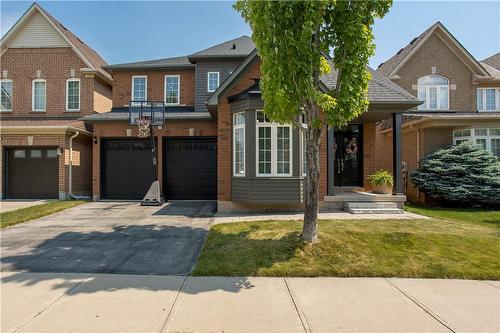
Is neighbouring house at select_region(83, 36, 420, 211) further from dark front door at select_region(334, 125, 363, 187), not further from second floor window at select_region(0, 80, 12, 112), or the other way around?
second floor window at select_region(0, 80, 12, 112)

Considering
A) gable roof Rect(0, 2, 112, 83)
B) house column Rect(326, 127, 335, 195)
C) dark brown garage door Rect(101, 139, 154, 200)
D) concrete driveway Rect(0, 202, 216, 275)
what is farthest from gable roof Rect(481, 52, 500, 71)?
gable roof Rect(0, 2, 112, 83)

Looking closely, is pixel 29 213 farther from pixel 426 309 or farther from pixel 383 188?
pixel 383 188

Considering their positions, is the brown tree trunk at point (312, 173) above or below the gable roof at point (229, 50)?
below

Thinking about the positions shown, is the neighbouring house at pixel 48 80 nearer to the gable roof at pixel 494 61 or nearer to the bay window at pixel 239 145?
the bay window at pixel 239 145

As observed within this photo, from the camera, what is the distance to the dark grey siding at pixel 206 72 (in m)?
14.1

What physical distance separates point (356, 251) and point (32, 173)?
1481 centimetres

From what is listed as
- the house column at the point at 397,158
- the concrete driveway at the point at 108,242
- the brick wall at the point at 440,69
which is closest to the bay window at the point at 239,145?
the concrete driveway at the point at 108,242

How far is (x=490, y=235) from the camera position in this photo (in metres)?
6.62

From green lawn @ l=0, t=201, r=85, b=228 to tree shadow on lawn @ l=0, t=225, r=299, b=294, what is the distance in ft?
8.75

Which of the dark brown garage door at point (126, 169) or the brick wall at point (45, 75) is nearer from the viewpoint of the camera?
the dark brown garage door at point (126, 169)

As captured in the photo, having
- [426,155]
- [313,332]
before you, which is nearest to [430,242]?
[313,332]

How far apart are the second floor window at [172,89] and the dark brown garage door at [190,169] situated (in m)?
2.93

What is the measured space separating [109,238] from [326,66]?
248 inches

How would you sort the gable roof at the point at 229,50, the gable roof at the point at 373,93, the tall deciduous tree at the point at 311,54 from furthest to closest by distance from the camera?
the gable roof at the point at 229,50, the gable roof at the point at 373,93, the tall deciduous tree at the point at 311,54
